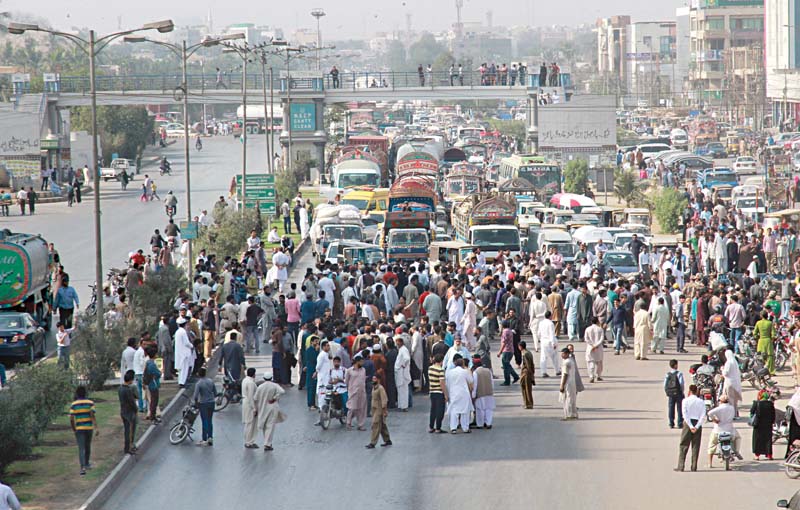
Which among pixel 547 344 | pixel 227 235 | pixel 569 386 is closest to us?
pixel 569 386

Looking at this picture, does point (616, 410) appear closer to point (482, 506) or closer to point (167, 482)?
point (482, 506)

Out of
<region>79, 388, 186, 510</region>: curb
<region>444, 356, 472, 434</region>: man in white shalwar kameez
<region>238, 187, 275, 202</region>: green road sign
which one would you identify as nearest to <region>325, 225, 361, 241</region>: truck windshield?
<region>238, 187, 275, 202</region>: green road sign

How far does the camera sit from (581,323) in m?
27.7

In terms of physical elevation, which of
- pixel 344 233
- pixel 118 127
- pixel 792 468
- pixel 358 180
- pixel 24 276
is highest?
pixel 118 127

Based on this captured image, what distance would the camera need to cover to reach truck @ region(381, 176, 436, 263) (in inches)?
1515

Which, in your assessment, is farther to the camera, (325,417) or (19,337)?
(19,337)

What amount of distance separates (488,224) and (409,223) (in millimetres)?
2427

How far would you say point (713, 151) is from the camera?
93.1m

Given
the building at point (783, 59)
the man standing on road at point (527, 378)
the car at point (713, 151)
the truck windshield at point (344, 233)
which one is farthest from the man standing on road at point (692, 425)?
the building at point (783, 59)

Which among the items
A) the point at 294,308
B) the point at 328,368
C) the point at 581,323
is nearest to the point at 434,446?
the point at 328,368

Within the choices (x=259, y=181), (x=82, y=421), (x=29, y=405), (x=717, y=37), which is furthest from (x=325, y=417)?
(x=717, y=37)

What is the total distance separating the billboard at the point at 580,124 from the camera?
75250 mm

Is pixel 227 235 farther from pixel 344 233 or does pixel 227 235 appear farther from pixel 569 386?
pixel 569 386

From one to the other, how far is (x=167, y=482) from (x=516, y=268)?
14063 mm
